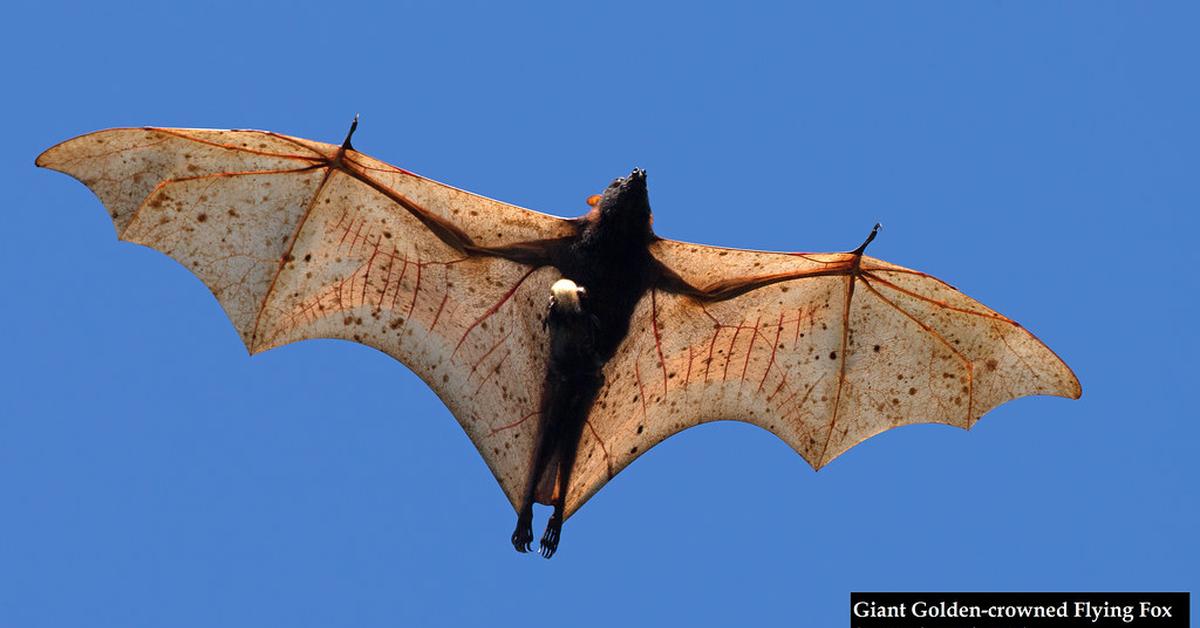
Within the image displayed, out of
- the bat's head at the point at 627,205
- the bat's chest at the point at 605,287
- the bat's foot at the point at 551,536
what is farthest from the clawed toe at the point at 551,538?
the bat's head at the point at 627,205

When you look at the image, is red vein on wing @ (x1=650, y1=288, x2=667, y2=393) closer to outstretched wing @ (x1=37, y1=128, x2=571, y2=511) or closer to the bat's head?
the bat's head

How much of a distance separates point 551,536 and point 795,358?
2995 mm

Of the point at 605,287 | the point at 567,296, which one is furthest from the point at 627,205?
the point at 567,296

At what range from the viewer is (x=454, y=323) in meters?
13.8

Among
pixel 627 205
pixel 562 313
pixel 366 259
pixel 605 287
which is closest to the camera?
pixel 627 205

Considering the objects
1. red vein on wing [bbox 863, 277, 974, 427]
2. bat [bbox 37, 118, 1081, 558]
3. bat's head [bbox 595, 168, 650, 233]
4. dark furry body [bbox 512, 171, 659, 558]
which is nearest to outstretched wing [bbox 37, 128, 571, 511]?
bat [bbox 37, 118, 1081, 558]

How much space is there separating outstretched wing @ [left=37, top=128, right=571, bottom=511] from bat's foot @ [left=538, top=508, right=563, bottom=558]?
0.45m

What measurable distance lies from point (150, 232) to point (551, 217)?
3904 millimetres

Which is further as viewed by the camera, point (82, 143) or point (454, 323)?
point (454, 323)

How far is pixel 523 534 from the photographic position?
13.5 m

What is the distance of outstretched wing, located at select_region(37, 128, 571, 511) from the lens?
1334 centimetres

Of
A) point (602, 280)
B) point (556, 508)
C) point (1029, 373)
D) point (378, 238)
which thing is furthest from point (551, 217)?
point (1029, 373)

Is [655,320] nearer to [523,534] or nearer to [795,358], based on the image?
[795,358]

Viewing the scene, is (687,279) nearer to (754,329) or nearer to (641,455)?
(754,329)
